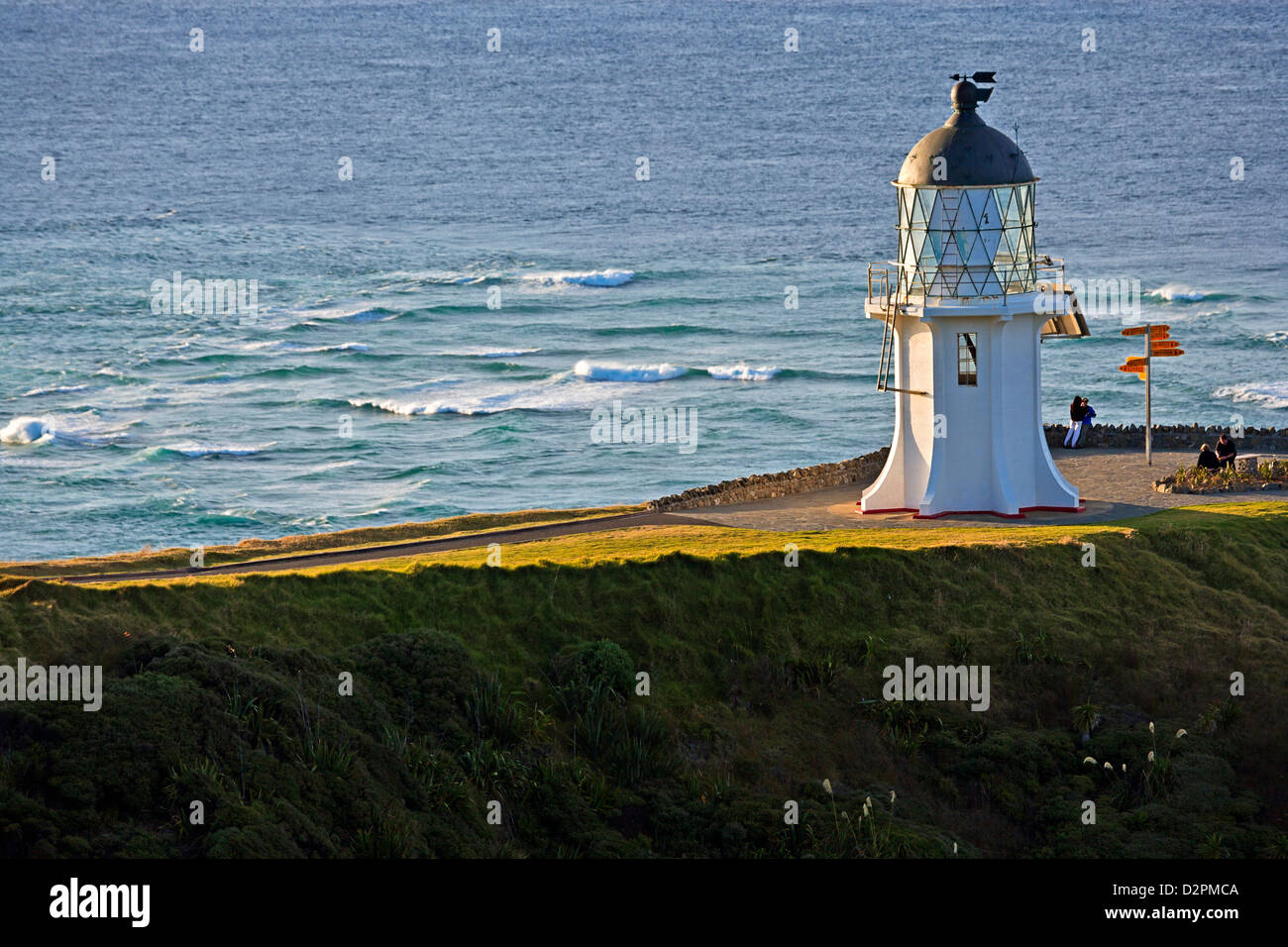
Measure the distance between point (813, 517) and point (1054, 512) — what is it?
468cm

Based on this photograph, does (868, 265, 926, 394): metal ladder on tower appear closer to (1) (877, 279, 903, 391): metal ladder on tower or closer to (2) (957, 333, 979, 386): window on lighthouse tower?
(1) (877, 279, 903, 391): metal ladder on tower

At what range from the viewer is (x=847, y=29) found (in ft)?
534

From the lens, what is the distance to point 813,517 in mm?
32438

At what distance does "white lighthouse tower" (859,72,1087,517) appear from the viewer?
31.5 metres

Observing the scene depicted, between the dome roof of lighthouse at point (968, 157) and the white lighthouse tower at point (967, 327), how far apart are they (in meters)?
0.02

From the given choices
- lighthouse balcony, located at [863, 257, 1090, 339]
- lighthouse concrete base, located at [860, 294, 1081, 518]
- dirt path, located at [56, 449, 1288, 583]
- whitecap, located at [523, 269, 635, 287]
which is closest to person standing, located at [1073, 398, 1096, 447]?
dirt path, located at [56, 449, 1288, 583]

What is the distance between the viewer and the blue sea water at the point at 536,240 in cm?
5981

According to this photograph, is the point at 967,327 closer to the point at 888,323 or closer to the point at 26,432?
the point at 888,323

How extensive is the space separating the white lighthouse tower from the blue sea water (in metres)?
22.2

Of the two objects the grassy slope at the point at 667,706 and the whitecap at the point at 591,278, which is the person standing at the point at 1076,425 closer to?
the grassy slope at the point at 667,706

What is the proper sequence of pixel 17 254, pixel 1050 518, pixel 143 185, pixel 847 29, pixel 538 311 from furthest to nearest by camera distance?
pixel 847 29, pixel 143 185, pixel 17 254, pixel 538 311, pixel 1050 518

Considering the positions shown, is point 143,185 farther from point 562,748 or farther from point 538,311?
point 562,748
